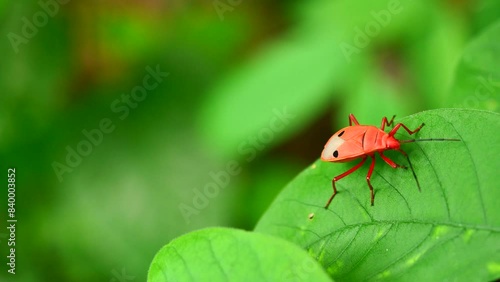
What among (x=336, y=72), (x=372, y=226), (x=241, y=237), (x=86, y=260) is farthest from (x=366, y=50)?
(x=86, y=260)

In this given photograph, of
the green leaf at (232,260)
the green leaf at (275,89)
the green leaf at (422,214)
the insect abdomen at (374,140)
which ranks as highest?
the green leaf at (275,89)

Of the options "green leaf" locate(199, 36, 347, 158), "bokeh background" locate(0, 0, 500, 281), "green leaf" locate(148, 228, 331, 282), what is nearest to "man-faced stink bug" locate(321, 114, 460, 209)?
"green leaf" locate(148, 228, 331, 282)

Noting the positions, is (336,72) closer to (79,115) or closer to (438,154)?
(438,154)

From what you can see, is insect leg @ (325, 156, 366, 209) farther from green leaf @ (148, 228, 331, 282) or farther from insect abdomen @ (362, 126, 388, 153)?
green leaf @ (148, 228, 331, 282)

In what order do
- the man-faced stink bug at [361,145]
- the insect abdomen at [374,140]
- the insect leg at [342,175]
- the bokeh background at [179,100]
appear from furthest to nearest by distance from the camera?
the bokeh background at [179,100], the insect abdomen at [374,140], the man-faced stink bug at [361,145], the insect leg at [342,175]

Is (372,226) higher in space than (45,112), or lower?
lower

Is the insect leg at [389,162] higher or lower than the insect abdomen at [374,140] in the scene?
lower

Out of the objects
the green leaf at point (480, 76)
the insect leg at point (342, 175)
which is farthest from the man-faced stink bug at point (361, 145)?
the green leaf at point (480, 76)

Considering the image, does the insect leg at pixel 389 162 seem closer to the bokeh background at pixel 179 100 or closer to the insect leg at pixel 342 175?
the insect leg at pixel 342 175
